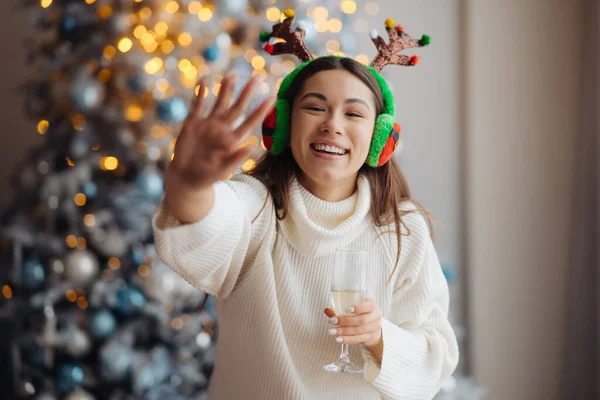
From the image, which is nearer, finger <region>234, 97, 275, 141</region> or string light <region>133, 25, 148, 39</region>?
finger <region>234, 97, 275, 141</region>

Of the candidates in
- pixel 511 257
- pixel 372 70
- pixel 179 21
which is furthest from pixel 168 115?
pixel 511 257

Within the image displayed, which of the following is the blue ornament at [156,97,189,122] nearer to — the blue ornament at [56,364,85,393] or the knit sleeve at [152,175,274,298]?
the blue ornament at [56,364,85,393]

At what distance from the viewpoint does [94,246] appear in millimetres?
2547

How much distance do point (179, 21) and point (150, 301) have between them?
3.69ft

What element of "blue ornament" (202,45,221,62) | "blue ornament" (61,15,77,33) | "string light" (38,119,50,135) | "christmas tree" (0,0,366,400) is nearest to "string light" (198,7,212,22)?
"christmas tree" (0,0,366,400)

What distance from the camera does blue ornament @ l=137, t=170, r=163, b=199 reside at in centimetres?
249

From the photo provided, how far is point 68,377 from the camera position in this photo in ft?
8.05

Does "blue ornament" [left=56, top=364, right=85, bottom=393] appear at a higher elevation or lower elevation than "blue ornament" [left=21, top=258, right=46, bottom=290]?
lower

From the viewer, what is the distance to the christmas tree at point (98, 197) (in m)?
2.47

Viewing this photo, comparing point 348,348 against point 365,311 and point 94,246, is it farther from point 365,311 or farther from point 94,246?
point 94,246

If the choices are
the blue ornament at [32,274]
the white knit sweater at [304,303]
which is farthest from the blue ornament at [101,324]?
the white knit sweater at [304,303]

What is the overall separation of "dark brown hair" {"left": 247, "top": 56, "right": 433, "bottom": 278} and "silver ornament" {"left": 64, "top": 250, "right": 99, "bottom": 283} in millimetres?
1256

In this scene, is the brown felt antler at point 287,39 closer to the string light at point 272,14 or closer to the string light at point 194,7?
the string light at point 194,7

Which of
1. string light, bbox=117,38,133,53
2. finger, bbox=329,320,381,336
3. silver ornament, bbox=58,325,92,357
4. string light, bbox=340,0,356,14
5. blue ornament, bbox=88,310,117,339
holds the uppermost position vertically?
string light, bbox=340,0,356,14
